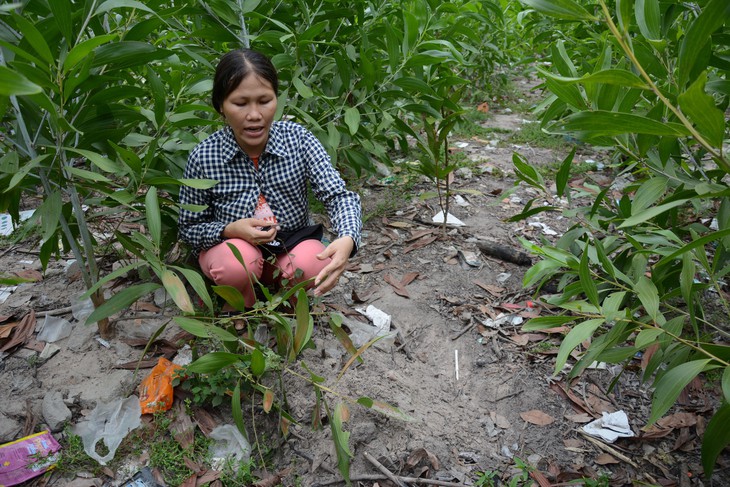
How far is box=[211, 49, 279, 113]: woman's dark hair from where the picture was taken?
2.07m

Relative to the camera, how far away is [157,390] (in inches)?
79.0

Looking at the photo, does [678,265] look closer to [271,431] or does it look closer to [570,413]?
[570,413]

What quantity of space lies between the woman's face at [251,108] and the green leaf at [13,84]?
142 cm

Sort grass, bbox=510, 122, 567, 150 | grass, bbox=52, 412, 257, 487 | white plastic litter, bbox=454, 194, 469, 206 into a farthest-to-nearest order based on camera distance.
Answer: grass, bbox=510, 122, 567, 150, white plastic litter, bbox=454, 194, 469, 206, grass, bbox=52, 412, 257, 487

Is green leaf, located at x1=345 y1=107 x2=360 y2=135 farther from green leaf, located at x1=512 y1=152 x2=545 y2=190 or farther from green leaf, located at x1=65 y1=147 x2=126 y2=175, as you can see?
green leaf, located at x1=65 y1=147 x2=126 y2=175

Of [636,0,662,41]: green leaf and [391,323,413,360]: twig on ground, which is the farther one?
[391,323,413,360]: twig on ground

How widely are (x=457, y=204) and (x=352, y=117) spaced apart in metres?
1.24

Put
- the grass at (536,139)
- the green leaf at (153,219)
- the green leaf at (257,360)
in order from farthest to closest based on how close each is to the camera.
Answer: the grass at (536,139) → the green leaf at (153,219) → the green leaf at (257,360)

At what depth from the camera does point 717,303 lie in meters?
2.51

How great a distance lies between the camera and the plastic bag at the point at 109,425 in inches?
73.9

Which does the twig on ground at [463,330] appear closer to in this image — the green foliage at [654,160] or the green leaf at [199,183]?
the green foliage at [654,160]

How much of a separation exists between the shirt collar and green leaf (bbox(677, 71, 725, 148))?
1.63 metres

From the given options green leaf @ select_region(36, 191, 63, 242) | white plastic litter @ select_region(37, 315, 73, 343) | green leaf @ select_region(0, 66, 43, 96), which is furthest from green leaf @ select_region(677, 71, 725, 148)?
white plastic litter @ select_region(37, 315, 73, 343)

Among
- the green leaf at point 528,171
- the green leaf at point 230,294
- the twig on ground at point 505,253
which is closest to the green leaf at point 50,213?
the green leaf at point 230,294
